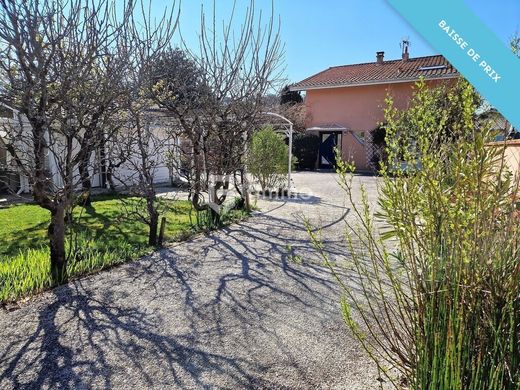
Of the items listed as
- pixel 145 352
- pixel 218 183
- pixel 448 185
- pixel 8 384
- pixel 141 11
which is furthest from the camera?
pixel 218 183

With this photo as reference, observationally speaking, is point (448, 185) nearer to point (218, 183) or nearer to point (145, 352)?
point (145, 352)

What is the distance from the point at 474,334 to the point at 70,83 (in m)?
4.79

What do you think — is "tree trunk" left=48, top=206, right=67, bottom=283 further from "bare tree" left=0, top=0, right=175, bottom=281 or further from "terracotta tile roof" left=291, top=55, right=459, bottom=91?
"terracotta tile roof" left=291, top=55, right=459, bottom=91

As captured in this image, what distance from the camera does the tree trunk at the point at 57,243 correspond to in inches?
194

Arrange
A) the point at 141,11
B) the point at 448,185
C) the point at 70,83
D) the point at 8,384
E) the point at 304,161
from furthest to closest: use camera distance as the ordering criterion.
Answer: the point at 304,161 → the point at 141,11 → the point at 70,83 → the point at 8,384 → the point at 448,185

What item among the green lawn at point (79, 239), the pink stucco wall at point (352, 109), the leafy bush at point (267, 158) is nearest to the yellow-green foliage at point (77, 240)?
the green lawn at point (79, 239)

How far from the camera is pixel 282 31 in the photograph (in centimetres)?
956

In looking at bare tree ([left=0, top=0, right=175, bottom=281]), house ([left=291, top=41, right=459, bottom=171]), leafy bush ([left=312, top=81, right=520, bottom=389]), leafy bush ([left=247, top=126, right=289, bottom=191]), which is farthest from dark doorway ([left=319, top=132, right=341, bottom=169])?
leafy bush ([left=312, top=81, right=520, bottom=389])

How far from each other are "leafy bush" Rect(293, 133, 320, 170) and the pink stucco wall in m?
2.16

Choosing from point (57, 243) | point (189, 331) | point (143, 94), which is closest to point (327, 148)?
point (143, 94)

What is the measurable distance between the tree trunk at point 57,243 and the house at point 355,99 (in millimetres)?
20752

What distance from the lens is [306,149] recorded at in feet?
83.6

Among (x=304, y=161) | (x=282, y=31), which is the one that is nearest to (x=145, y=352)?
(x=282, y=31)

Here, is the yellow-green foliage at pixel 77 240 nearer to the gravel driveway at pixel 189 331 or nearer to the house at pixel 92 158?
the gravel driveway at pixel 189 331
